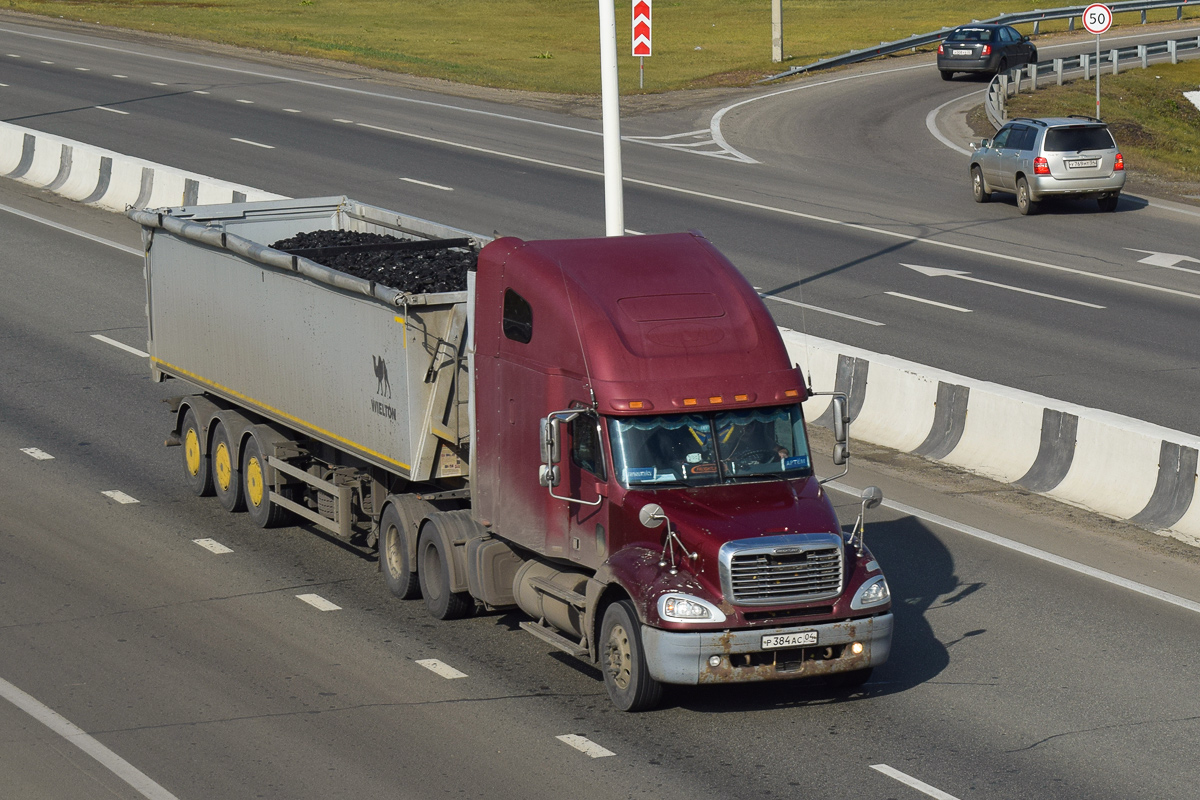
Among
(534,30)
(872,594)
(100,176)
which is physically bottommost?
(872,594)

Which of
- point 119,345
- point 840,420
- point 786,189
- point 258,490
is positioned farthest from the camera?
point 786,189

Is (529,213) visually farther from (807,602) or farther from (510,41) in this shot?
(510,41)

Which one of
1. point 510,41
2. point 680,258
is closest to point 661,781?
point 680,258

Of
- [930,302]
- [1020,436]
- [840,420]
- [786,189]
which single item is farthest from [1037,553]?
[786,189]

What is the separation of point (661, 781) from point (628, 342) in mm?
2880

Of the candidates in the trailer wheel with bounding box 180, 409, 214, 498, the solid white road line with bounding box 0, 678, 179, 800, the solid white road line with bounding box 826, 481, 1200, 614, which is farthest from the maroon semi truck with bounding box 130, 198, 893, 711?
the solid white road line with bounding box 0, 678, 179, 800

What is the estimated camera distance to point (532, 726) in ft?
33.0

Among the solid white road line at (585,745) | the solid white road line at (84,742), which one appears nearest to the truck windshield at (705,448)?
the solid white road line at (585,745)

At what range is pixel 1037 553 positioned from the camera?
13.7m

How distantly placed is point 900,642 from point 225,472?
269 inches

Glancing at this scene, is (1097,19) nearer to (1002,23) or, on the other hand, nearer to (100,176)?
(1002,23)

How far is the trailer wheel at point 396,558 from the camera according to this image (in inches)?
496

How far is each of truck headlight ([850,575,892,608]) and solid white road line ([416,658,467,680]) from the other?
2.77 metres

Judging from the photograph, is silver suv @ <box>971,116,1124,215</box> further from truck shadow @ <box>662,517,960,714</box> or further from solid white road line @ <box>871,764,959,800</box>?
A: solid white road line @ <box>871,764,959,800</box>
